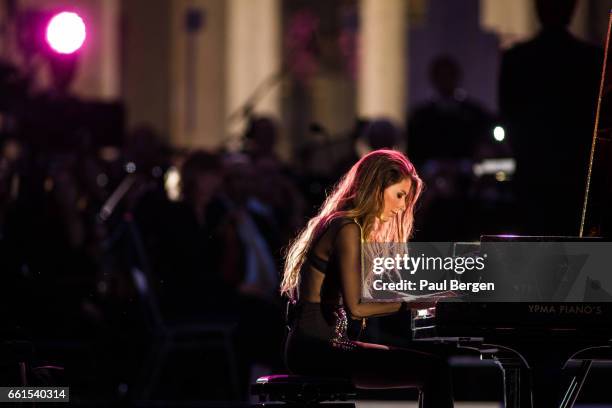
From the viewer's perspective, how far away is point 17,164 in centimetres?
1115

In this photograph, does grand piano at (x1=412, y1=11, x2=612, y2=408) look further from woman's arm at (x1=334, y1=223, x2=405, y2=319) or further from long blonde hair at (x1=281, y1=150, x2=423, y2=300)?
long blonde hair at (x1=281, y1=150, x2=423, y2=300)

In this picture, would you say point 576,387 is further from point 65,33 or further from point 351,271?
point 65,33

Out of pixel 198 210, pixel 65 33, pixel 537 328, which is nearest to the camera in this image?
pixel 537 328

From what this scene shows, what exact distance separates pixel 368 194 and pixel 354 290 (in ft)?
1.26

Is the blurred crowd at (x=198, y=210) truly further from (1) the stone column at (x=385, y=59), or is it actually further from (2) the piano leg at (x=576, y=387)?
(1) the stone column at (x=385, y=59)

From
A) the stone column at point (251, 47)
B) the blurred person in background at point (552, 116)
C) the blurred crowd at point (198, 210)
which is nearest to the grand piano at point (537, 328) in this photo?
the blurred person in background at point (552, 116)

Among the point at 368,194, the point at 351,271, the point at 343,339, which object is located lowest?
the point at 343,339

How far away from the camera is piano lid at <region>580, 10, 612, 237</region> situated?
5832 mm

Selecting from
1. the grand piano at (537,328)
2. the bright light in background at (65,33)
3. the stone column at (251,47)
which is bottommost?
the stone column at (251,47)

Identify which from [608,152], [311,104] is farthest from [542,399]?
[311,104]

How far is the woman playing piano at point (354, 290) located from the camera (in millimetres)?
5863

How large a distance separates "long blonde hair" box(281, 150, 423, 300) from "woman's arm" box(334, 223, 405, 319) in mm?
95

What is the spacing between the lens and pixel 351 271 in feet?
19.4

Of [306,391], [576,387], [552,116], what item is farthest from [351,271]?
[552,116]
